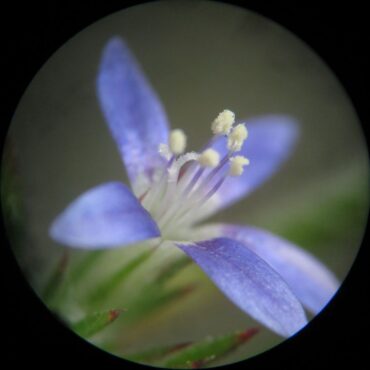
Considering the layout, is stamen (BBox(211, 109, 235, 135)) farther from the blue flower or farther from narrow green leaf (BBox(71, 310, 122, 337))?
narrow green leaf (BBox(71, 310, 122, 337))

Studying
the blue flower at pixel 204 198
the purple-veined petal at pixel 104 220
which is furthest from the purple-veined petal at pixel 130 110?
the purple-veined petal at pixel 104 220

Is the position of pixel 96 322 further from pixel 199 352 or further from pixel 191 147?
pixel 191 147

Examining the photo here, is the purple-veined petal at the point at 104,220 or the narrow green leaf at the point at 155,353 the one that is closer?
the purple-veined petal at the point at 104,220

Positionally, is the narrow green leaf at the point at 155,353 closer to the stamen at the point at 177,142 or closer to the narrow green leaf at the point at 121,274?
the narrow green leaf at the point at 121,274

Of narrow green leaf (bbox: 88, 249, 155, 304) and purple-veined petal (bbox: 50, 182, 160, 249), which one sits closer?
purple-veined petal (bbox: 50, 182, 160, 249)

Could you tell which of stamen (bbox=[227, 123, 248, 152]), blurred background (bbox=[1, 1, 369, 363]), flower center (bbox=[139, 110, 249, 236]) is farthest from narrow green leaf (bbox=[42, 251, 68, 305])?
stamen (bbox=[227, 123, 248, 152])

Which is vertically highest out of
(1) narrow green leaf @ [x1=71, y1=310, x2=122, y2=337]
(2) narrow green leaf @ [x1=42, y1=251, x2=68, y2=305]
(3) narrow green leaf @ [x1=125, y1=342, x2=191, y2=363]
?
(2) narrow green leaf @ [x1=42, y1=251, x2=68, y2=305]

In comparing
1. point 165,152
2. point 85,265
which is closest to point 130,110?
point 165,152
